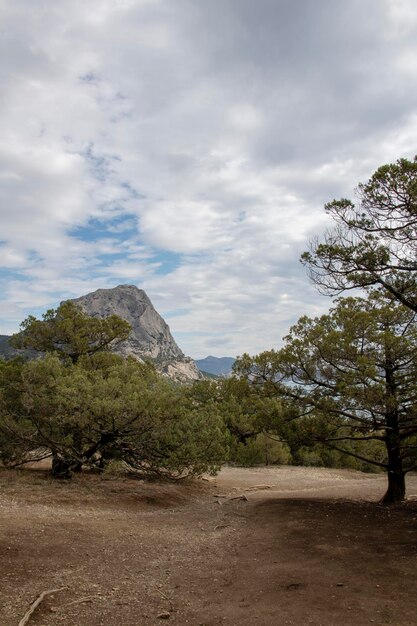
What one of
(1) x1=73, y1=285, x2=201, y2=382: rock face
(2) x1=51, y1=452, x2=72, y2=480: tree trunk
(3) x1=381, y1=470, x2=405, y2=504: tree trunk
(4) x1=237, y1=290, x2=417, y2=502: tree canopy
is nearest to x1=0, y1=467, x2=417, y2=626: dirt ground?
(3) x1=381, y1=470, x2=405, y2=504: tree trunk

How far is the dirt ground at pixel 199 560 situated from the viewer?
4.91 meters

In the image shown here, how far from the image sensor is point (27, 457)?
1571 centimetres

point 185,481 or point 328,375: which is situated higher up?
point 328,375

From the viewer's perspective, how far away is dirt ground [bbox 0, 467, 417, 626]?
4.91 m

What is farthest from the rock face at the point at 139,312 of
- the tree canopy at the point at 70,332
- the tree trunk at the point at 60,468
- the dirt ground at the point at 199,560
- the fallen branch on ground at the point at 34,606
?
the fallen branch on ground at the point at 34,606

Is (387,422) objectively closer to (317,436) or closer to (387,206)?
(317,436)

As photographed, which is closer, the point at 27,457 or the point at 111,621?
the point at 111,621

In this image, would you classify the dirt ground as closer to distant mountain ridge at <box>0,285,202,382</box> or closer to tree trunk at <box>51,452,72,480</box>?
tree trunk at <box>51,452,72,480</box>

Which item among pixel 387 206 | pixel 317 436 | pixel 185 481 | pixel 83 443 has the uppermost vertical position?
pixel 387 206

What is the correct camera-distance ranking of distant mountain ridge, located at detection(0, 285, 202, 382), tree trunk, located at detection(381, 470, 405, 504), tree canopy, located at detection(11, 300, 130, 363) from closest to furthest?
tree trunk, located at detection(381, 470, 405, 504)
tree canopy, located at detection(11, 300, 130, 363)
distant mountain ridge, located at detection(0, 285, 202, 382)

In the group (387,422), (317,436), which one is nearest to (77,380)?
(317,436)

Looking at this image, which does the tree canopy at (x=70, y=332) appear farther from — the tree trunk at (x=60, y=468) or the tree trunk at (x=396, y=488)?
the tree trunk at (x=396, y=488)

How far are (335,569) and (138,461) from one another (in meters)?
9.01

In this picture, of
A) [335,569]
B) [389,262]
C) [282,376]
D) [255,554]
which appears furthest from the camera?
[282,376]
